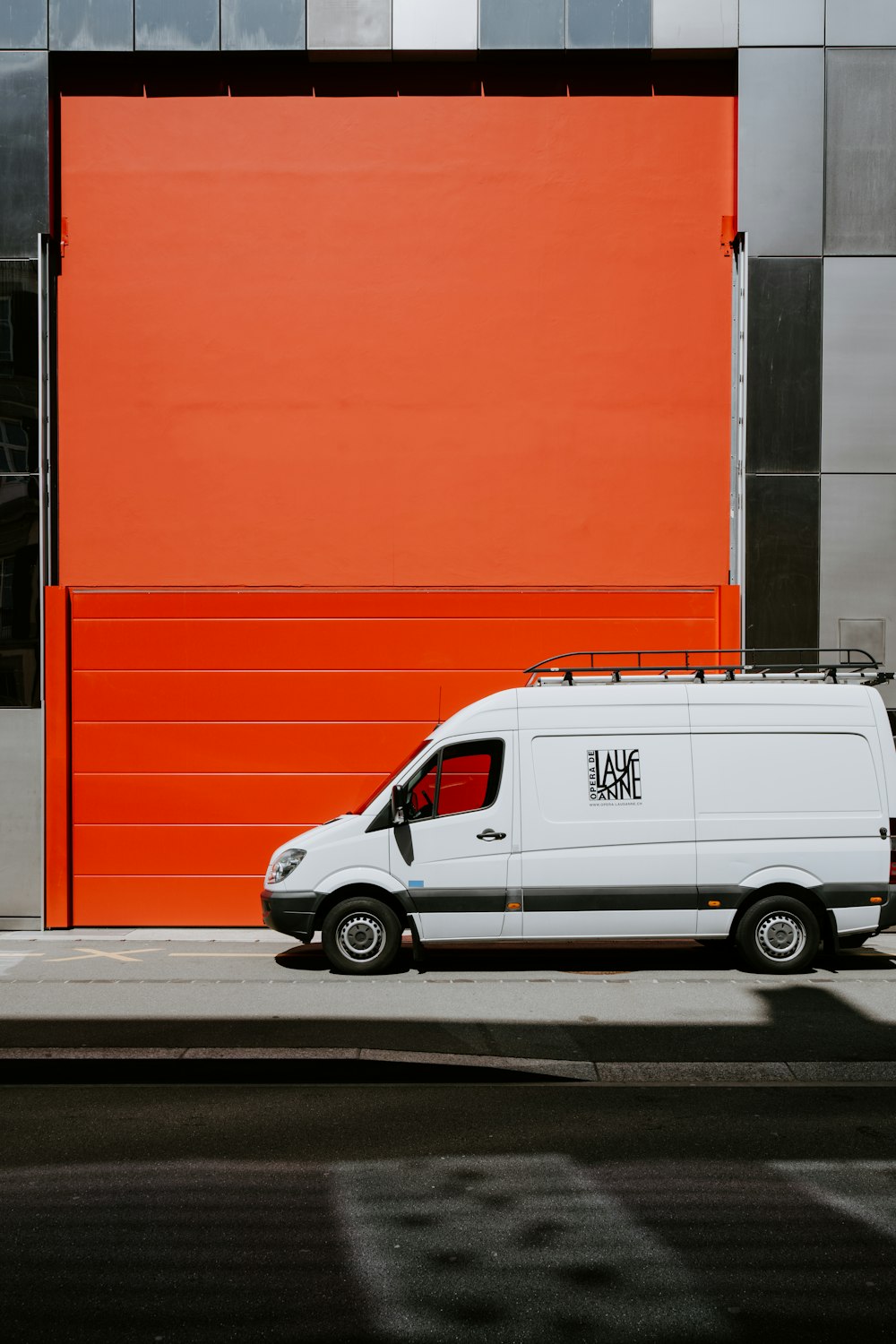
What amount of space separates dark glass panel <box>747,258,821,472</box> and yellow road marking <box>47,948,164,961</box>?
806 cm

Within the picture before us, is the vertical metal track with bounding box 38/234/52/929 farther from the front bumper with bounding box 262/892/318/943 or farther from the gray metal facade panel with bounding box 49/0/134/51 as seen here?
the front bumper with bounding box 262/892/318/943

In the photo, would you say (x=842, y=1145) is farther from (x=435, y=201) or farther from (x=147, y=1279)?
(x=435, y=201)

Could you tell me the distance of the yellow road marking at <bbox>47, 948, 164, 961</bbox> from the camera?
34.3ft

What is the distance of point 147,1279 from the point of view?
13.4 feet

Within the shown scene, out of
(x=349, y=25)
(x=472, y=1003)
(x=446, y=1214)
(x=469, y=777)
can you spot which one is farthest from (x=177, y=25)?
(x=446, y=1214)

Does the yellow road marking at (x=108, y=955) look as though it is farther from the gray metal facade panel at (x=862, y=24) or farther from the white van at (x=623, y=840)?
the gray metal facade panel at (x=862, y=24)

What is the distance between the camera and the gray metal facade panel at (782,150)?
40.5 ft

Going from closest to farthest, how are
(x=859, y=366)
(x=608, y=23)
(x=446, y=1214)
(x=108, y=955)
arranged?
(x=446, y=1214) → (x=108, y=955) → (x=608, y=23) → (x=859, y=366)

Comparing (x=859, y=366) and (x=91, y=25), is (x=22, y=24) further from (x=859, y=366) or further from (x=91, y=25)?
(x=859, y=366)

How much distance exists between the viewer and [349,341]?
488 inches

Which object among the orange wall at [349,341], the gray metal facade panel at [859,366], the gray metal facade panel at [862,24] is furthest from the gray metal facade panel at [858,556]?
the gray metal facade panel at [862,24]

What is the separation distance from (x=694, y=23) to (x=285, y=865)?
996 cm

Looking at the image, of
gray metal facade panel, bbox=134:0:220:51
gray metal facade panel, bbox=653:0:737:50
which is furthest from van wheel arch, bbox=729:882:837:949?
gray metal facade panel, bbox=134:0:220:51

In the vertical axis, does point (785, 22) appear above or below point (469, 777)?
above
